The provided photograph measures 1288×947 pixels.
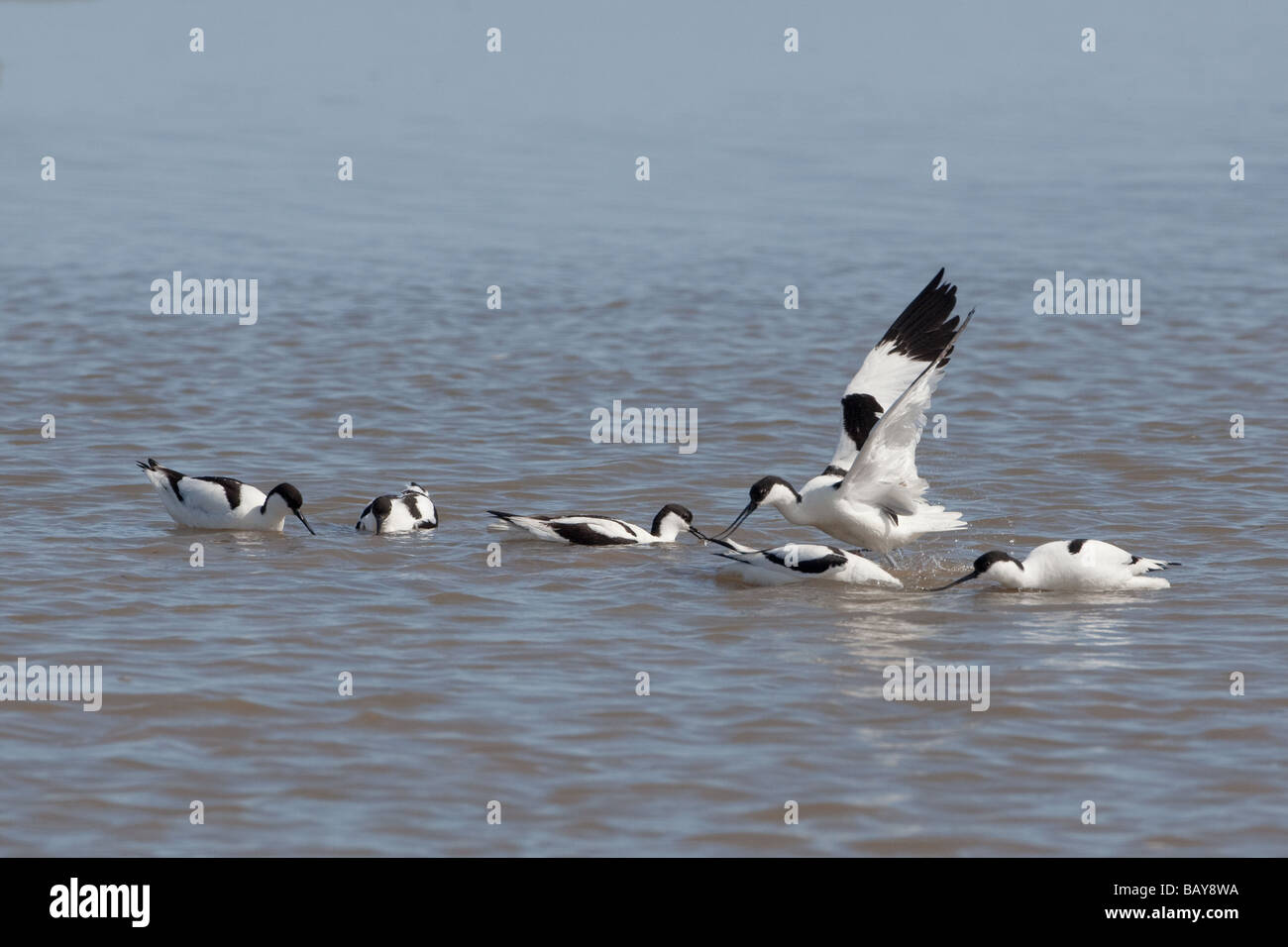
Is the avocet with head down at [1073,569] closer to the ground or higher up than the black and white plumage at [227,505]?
closer to the ground

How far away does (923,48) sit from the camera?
3516 centimetres

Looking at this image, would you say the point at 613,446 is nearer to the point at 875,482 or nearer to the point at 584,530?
the point at 584,530

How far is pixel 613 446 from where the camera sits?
1516 centimetres

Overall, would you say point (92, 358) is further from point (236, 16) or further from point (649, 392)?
point (236, 16)

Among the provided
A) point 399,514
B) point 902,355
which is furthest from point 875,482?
point 399,514

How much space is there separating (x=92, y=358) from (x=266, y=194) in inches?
308

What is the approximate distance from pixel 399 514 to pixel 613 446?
336 cm

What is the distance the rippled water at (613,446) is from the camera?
25.7 ft

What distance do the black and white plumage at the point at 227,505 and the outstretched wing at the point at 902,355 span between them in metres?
3.85

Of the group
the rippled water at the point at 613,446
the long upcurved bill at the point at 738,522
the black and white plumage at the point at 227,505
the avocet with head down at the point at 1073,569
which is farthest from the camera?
the black and white plumage at the point at 227,505

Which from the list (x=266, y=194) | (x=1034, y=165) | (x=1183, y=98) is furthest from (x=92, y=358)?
(x=1183, y=98)

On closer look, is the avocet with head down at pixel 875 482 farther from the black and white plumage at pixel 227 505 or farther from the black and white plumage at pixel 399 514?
the black and white plumage at pixel 227 505

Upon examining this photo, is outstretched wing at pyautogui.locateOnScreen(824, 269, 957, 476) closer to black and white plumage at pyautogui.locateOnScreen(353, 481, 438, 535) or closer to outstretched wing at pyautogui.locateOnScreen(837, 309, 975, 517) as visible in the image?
outstretched wing at pyautogui.locateOnScreen(837, 309, 975, 517)

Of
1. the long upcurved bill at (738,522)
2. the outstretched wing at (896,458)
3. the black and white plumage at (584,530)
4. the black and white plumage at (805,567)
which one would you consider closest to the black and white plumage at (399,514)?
the black and white plumage at (584,530)
